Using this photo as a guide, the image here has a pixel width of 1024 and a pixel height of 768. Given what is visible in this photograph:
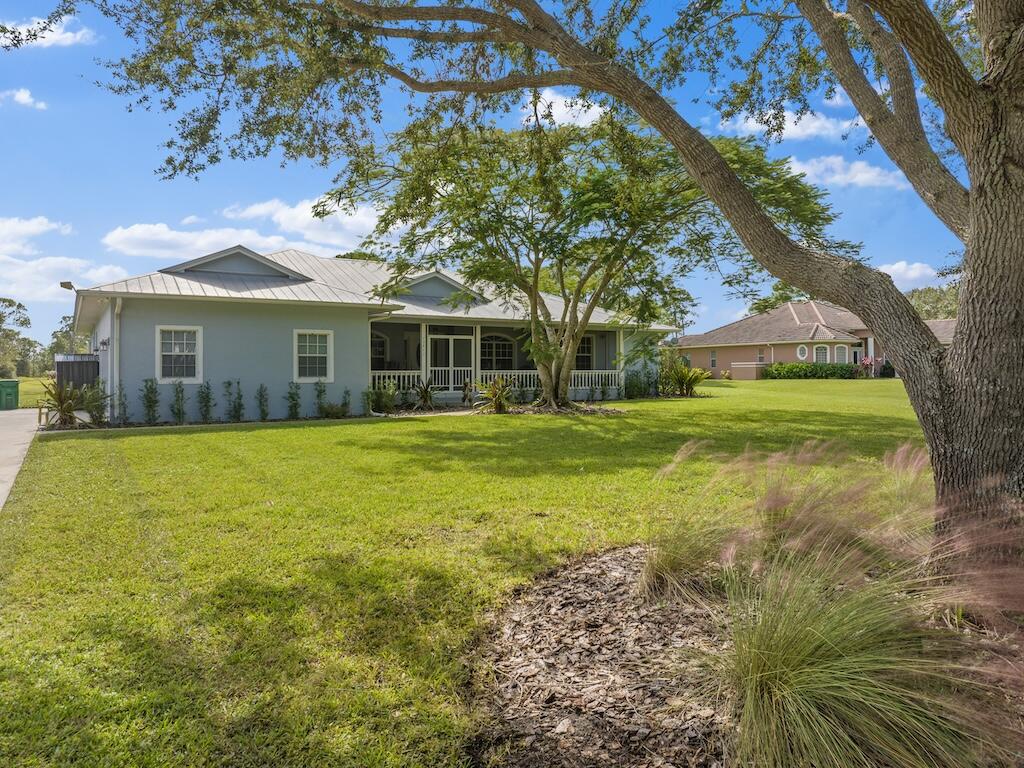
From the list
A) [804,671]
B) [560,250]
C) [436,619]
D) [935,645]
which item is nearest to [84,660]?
[436,619]

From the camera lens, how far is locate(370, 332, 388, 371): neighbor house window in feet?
71.6

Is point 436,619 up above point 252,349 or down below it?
below

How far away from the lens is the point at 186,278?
15438mm

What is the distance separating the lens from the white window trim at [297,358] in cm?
1619

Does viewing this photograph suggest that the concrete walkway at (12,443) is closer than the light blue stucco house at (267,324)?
Yes

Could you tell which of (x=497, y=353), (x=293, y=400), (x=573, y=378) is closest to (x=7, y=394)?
(x=293, y=400)

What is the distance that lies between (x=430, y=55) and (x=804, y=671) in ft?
21.9

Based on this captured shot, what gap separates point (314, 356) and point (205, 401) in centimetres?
304

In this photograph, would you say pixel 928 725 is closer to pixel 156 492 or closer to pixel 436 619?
pixel 436 619

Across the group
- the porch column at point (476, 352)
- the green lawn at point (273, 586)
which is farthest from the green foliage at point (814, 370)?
the green lawn at point (273, 586)

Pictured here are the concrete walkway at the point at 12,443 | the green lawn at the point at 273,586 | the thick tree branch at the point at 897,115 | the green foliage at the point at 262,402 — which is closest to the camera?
the green lawn at the point at 273,586

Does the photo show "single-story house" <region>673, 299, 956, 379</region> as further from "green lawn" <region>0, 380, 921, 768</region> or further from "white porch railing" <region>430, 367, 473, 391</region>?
"green lawn" <region>0, 380, 921, 768</region>

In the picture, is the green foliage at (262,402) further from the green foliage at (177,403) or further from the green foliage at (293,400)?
the green foliage at (177,403)

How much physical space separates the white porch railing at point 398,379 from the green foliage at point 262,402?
3621mm
